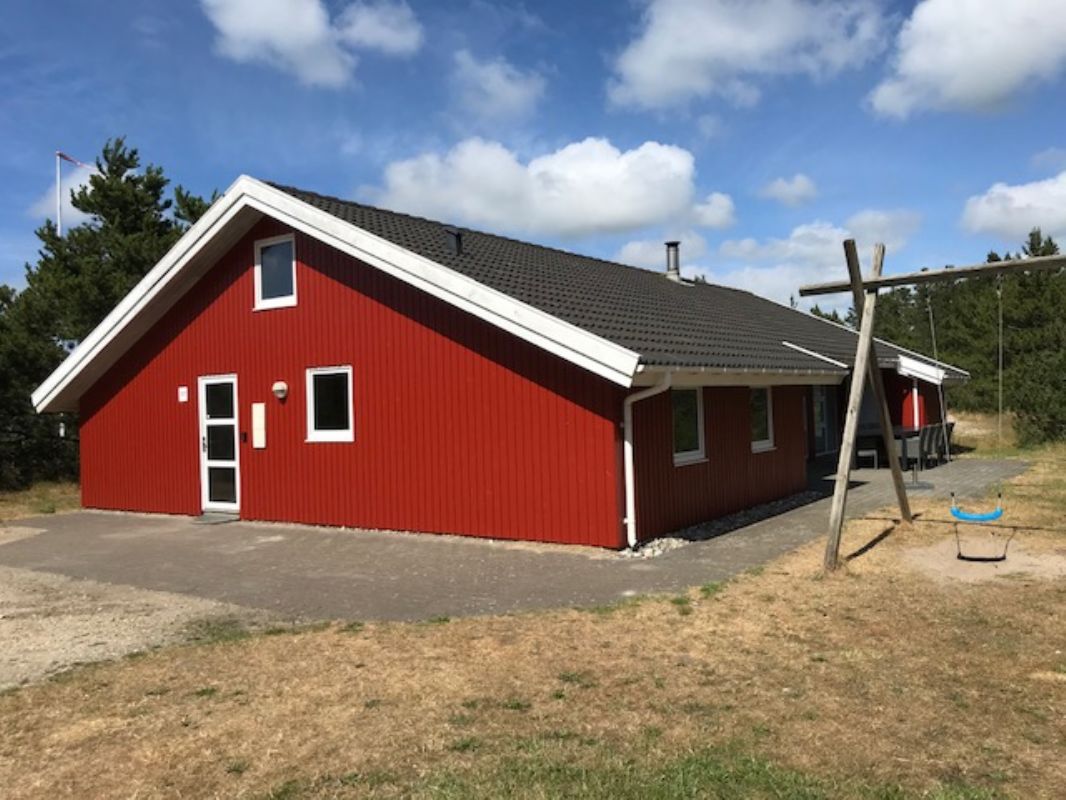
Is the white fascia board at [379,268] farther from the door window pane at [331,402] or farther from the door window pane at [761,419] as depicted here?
the door window pane at [761,419]

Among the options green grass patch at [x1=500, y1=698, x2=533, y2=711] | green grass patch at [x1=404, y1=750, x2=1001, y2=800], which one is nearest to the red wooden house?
green grass patch at [x1=500, y1=698, x2=533, y2=711]

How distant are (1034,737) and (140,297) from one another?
42.2 feet

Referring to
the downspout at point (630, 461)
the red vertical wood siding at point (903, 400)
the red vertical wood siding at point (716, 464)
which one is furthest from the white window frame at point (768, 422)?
the red vertical wood siding at point (903, 400)

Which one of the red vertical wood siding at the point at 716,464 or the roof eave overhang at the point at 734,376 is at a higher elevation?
the roof eave overhang at the point at 734,376

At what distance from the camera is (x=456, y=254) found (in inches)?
469

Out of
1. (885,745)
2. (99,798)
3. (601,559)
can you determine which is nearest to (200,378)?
(601,559)

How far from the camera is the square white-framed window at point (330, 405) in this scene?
11582 millimetres

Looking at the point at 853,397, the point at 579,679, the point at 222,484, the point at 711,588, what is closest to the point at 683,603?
the point at 711,588

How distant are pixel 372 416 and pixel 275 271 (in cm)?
299

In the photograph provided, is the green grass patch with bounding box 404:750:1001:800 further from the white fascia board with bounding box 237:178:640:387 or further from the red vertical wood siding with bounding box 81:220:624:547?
the red vertical wood siding with bounding box 81:220:624:547

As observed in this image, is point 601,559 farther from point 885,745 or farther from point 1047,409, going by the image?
point 1047,409

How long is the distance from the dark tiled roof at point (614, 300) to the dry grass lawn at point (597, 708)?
366 cm

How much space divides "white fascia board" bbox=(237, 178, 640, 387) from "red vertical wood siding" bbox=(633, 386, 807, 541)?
1.17 meters

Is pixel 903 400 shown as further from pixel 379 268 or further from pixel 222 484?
pixel 222 484
